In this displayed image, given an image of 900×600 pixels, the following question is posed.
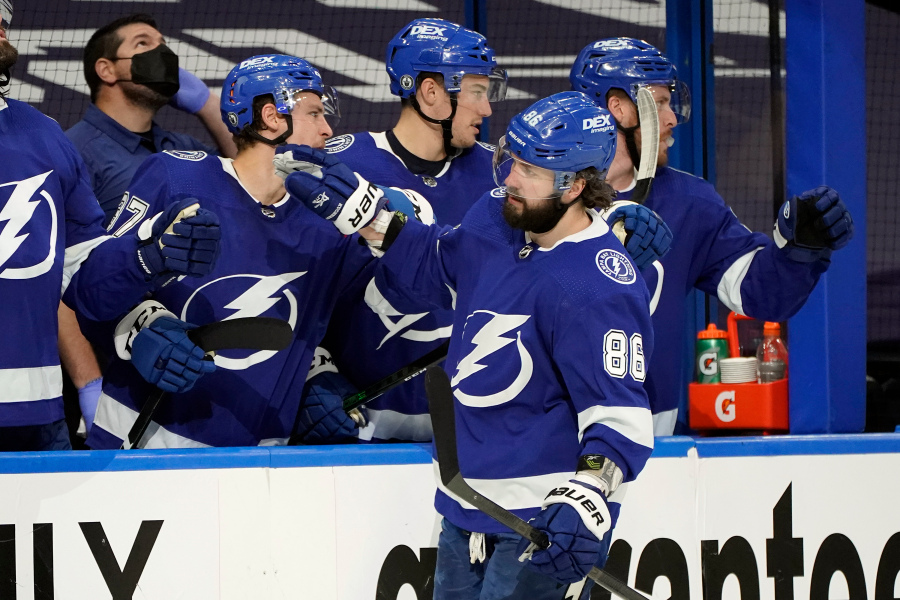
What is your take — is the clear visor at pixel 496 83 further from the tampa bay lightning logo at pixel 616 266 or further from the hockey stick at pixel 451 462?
the hockey stick at pixel 451 462

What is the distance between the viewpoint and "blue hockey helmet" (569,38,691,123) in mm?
2992

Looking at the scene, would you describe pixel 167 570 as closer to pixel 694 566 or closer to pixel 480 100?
pixel 694 566

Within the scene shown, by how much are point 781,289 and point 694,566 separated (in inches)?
27.5

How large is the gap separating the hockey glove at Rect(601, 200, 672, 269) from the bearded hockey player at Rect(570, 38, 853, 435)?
307mm

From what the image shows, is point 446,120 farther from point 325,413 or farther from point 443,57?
point 325,413

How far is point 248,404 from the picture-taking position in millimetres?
2830

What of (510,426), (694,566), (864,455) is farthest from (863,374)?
(510,426)

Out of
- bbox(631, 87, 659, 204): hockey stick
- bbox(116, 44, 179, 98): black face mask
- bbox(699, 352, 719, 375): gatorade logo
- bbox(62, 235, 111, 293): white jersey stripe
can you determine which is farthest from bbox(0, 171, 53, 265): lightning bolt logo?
bbox(699, 352, 719, 375): gatorade logo

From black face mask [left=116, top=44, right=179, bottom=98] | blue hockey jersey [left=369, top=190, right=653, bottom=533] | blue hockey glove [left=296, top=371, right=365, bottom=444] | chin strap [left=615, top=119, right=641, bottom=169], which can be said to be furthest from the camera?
black face mask [left=116, top=44, right=179, bottom=98]

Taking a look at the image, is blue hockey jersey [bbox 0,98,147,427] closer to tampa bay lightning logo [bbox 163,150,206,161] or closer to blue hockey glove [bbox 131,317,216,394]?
blue hockey glove [bbox 131,317,216,394]

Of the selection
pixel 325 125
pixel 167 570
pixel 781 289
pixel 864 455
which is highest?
pixel 325 125

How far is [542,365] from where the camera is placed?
217cm

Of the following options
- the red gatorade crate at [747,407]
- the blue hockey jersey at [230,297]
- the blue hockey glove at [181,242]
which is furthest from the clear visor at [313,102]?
the red gatorade crate at [747,407]

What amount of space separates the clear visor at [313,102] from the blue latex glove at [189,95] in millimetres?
857
